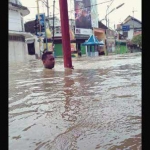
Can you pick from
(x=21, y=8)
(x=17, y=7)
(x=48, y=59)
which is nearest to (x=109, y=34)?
(x=21, y=8)

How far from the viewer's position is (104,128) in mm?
2559

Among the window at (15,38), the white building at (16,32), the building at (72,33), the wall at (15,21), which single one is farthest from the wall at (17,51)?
the building at (72,33)

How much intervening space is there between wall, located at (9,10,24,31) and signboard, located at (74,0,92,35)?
820 centimetres

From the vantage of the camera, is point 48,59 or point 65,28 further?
point 65,28

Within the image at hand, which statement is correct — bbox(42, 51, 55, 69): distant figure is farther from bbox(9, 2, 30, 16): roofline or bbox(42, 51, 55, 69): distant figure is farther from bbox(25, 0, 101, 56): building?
bbox(25, 0, 101, 56): building

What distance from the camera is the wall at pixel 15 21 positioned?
2544cm

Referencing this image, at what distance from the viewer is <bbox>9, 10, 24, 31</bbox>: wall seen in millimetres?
25436

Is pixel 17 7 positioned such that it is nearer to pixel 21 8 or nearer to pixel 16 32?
pixel 21 8

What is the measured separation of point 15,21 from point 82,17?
10.1 m

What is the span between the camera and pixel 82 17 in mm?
33469

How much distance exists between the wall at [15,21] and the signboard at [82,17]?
8.20m

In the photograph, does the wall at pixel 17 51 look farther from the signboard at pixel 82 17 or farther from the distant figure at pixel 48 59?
the distant figure at pixel 48 59

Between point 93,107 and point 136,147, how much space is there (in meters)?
1.44
